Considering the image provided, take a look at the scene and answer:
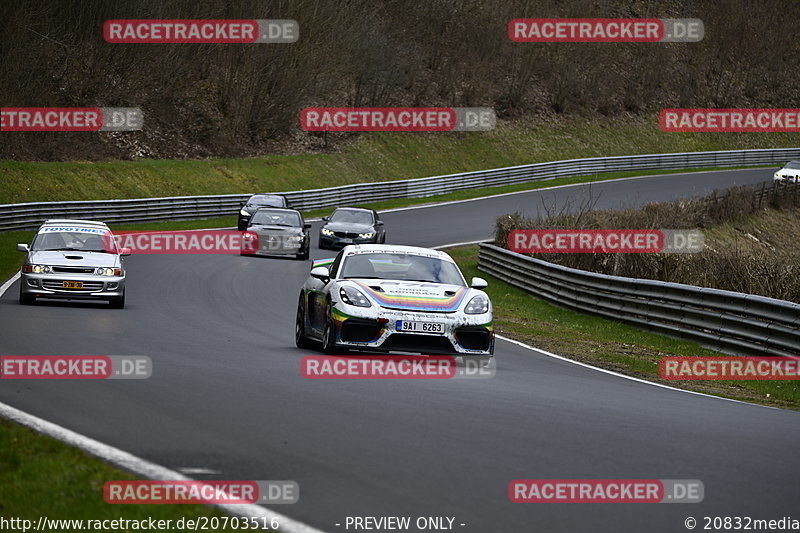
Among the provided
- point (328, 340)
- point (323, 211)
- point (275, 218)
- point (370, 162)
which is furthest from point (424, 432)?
point (370, 162)

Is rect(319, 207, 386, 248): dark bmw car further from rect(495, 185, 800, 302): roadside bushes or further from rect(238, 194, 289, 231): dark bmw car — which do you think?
rect(495, 185, 800, 302): roadside bushes

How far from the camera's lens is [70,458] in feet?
22.9

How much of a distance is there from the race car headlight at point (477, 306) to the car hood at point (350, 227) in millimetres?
20774

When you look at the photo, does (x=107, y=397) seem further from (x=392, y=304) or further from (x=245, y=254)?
(x=245, y=254)

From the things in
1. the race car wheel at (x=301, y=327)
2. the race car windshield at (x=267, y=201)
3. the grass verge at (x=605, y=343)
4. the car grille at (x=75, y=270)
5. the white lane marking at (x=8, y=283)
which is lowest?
the grass verge at (x=605, y=343)

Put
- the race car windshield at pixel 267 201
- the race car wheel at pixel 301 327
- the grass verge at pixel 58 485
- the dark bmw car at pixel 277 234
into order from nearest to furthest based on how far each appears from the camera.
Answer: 1. the grass verge at pixel 58 485
2. the race car wheel at pixel 301 327
3. the dark bmw car at pixel 277 234
4. the race car windshield at pixel 267 201

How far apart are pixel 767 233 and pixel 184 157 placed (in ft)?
86.7

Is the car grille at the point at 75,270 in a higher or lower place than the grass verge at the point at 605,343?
higher

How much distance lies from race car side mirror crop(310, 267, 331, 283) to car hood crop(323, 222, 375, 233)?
1982cm

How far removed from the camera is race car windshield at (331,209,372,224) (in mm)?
35000

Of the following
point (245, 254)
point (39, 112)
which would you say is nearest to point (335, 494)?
point (245, 254)

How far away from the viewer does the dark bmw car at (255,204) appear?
122 ft

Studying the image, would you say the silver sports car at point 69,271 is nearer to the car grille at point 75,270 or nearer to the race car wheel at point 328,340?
the car grille at point 75,270

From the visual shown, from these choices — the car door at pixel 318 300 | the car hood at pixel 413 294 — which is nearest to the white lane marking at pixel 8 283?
the car door at pixel 318 300
